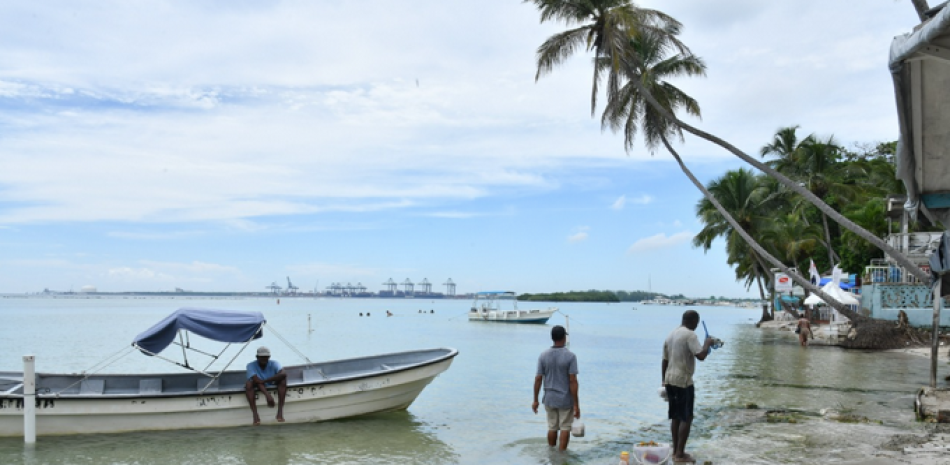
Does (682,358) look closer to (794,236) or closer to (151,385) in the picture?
(151,385)

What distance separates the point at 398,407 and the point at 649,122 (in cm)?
1244

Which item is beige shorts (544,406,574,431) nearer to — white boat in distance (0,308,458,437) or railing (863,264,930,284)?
white boat in distance (0,308,458,437)

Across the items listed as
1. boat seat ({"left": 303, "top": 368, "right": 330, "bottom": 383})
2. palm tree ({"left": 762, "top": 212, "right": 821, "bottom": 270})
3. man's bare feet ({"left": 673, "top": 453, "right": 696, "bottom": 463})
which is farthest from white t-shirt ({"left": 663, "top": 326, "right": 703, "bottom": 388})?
palm tree ({"left": 762, "top": 212, "right": 821, "bottom": 270})

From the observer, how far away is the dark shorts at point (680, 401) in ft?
25.8

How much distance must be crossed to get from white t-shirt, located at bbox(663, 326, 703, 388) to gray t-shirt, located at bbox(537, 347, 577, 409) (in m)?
1.15

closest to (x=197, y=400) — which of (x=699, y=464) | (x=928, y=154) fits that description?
(x=699, y=464)

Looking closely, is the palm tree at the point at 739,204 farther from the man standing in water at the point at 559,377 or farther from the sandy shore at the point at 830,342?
the man standing in water at the point at 559,377

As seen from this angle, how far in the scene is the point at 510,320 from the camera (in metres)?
58.9

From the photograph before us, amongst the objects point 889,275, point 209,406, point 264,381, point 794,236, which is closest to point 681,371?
point 264,381

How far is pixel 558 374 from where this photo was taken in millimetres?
8508

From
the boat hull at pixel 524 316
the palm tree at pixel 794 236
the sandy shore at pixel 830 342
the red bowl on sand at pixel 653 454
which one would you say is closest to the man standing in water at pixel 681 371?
the red bowl on sand at pixel 653 454

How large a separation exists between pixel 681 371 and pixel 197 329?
8.05 m

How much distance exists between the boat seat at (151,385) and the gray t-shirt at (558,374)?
763cm

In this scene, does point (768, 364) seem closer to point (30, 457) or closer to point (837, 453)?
point (837, 453)
